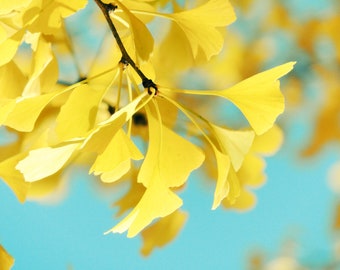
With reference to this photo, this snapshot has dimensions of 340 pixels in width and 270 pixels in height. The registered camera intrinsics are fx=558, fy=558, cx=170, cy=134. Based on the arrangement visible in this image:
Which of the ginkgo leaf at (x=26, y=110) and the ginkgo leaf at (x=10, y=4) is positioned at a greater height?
the ginkgo leaf at (x=10, y=4)

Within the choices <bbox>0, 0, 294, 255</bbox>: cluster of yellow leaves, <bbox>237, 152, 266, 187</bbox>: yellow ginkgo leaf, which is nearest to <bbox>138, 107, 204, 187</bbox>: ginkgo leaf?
<bbox>0, 0, 294, 255</bbox>: cluster of yellow leaves

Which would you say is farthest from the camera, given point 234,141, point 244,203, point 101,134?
point 244,203

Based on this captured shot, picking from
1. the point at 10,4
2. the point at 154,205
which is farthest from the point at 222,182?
the point at 10,4

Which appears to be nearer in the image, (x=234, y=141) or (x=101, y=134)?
(x=101, y=134)

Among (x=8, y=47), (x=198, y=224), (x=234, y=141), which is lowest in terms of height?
(x=198, y=224)

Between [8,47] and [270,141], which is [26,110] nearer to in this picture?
[8,47]

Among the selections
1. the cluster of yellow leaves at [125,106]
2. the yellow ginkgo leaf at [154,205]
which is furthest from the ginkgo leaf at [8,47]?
the yellow ginkgo leaf at [154,205]

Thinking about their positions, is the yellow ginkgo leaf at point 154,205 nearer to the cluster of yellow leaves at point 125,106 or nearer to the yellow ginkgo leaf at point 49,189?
the cluster of yellow leaves at point 125,106

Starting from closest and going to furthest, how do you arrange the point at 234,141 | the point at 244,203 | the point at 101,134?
1. the point at 101,134
2. the point at 234,141
3. the point at 244,203
